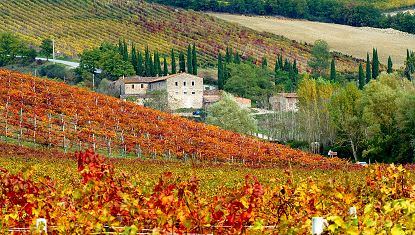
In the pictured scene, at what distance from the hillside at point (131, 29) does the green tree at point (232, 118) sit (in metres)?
52.0

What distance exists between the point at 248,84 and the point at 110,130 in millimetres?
59524

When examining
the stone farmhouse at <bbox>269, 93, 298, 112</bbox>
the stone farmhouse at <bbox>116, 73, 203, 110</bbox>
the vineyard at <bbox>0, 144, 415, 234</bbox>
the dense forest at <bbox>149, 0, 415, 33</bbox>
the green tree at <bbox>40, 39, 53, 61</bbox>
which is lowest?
the stone farmhouse at <bbox>269, 93, 298, 112</bbox>

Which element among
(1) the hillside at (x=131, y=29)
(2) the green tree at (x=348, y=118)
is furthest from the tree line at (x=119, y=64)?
(2) the green tree at (x=348, y=118)

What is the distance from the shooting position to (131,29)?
154m

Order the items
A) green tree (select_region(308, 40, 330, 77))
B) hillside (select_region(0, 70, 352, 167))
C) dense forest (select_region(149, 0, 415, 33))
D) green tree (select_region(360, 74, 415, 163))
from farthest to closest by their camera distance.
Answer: dense forest (select_region(149, 0, 415, 33))
green tree (select_region(308, 40, 330, 77))
green tree (select_region(360, 74, 415, 163))
hillside (select_region(0, 70, 352, 167))

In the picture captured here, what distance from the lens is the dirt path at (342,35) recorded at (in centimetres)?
15838

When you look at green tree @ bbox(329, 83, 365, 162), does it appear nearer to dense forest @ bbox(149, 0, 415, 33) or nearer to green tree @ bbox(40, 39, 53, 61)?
green tree @ bbox(40, 39, 53, 61)

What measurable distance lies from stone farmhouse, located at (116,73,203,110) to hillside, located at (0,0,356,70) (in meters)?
26.8

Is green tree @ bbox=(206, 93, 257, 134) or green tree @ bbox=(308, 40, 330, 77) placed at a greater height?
green tree @ bbox=(308, 40, 330, 77)

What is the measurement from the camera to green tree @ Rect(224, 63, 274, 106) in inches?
4569

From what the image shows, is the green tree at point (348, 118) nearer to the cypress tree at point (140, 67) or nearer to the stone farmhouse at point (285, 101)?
the stone farmhouse at point (285, 101)

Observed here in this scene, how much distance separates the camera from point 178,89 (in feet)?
361

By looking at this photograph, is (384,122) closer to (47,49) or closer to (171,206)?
(171,206)

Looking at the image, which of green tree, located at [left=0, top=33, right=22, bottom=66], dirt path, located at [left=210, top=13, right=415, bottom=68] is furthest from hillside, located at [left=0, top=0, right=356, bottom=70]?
green tree, located at [left=0, top=33, right=22, bottom=66]
